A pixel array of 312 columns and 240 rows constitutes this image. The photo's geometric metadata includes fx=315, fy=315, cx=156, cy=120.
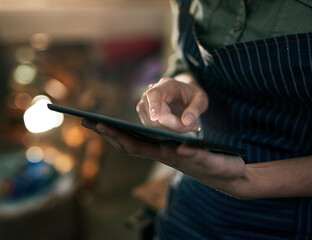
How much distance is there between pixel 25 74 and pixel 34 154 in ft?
2.09

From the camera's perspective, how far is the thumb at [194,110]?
582 millimetres

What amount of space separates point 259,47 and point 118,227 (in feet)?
5.99

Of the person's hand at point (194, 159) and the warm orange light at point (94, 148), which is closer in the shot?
the person's hand at point (194, 159)

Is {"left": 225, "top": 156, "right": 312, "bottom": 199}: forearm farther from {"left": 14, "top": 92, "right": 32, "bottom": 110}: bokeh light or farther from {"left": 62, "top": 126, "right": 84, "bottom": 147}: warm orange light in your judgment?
{"left": 14, "top": 92, "right": 32, "bottom": 110}: bokeh light

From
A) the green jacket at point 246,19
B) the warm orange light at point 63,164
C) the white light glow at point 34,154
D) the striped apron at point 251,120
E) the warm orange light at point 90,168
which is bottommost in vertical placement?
the warm orange light at point 90,168

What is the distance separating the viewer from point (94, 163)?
2.14 m

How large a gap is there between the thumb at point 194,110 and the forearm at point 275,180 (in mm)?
131

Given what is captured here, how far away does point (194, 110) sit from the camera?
62cm

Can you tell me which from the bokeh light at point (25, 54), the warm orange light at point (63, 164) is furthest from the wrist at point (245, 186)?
the bokeh light at point (25, 54)

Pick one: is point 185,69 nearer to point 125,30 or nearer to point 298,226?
point 298,226

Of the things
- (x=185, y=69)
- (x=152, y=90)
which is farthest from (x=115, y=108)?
(x=152, y=90)

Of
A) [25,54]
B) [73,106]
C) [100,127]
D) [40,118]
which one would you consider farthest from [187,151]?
[25,54]

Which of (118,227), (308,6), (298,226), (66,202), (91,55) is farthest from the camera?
(91,55)

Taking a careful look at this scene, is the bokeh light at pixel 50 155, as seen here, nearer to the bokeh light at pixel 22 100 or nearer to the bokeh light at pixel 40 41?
the bokeh light at pixel 22 100
